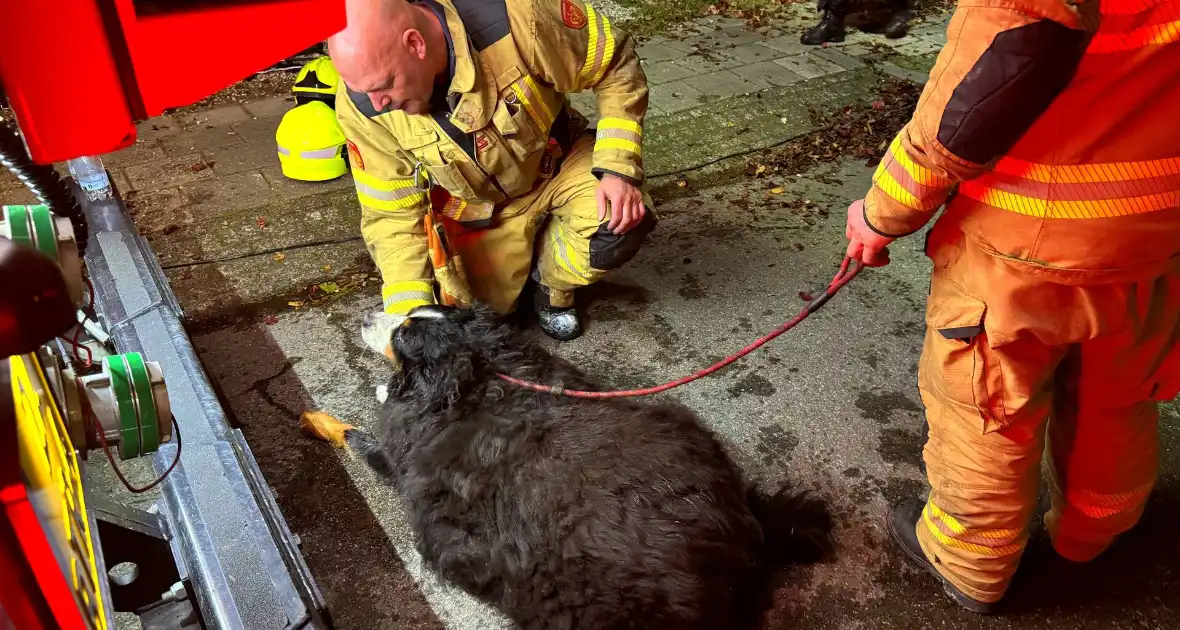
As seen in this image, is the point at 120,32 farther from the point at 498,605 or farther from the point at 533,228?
the point at 533,228

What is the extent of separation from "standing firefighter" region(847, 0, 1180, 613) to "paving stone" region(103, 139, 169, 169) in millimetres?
3826

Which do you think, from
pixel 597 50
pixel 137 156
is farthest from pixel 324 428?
pixel 137 156

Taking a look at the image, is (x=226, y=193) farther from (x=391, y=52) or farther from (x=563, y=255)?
(x=391, y=52)

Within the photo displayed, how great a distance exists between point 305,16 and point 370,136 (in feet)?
6.35

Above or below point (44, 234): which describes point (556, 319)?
below

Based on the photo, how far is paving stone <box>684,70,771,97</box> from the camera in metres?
4.70

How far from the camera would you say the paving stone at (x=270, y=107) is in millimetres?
4543

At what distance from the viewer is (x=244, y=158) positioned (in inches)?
159

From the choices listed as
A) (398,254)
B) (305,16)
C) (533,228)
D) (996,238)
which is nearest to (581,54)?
(533,228)

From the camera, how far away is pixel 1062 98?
1.23 metres

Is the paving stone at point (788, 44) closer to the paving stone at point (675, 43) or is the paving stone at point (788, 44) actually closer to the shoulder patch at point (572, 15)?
the paving stone at point (675, 43)

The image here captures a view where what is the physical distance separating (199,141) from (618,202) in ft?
9.43

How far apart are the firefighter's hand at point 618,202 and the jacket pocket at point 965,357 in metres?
1.18

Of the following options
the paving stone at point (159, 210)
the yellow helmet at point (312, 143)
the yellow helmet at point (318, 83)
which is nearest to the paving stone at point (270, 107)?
the yellow helmet at point (318, 83)
